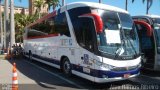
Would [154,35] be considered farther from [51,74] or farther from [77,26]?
[51,74]

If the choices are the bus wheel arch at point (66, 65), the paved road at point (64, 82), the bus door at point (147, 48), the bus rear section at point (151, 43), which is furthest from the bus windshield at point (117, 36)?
the bus wheel arch at point (66, 65)

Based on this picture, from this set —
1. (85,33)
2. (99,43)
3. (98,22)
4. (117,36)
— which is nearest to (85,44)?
(85,33)

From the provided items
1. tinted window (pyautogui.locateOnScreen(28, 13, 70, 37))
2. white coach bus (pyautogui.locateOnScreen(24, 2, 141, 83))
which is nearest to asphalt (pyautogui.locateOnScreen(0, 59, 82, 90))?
white coach bus (pyautogui.locateOnScreen(24, 2, 141, 83))

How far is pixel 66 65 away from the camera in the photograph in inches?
585

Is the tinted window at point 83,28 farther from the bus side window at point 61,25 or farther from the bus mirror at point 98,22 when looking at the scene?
the bus side window at point 61,25

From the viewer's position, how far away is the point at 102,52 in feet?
38.0

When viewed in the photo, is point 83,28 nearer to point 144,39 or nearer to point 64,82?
point 64,82

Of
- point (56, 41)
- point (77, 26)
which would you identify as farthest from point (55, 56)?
point (77, 26)

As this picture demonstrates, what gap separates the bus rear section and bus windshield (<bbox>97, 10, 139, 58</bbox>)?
2288 mm

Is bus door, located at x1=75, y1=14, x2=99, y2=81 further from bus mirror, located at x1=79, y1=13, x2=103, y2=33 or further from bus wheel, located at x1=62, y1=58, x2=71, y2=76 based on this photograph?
bus wheel, located at x1=62, y1=58, x2=71, y2=76

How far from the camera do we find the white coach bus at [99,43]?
11.6m

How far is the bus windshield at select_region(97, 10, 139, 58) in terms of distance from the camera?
1173cm

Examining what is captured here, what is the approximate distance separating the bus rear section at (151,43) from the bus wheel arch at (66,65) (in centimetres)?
384

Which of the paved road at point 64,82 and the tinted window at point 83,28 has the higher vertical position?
the tinted window at point 83,28
